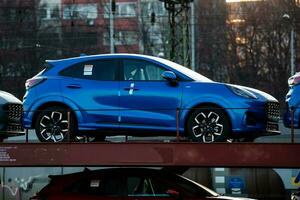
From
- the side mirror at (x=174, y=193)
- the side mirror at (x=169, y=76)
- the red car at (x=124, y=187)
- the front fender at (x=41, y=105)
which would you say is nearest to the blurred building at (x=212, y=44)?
the front fender at (x=41, y=105)

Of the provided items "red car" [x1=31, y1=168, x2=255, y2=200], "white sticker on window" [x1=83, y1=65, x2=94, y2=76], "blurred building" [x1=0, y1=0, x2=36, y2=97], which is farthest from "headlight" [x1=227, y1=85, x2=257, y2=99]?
"blurred building" [x1=0, y1=0, x2=36, y2=97]

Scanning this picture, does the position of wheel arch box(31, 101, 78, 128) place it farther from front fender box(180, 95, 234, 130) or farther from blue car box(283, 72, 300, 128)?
blue car box(283, 72, 300, 128)

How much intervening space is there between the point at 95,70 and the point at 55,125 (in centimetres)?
101

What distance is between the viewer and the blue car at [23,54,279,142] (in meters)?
8.83

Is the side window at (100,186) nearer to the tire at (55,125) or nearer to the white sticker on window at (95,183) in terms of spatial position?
the white sticker on window at (95,183)

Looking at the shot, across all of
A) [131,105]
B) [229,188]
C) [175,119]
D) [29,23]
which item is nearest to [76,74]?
[131,105]

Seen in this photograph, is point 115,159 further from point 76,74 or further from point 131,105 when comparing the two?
point 76,74

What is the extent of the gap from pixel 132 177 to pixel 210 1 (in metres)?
42.8

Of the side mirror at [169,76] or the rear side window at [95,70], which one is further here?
the rear side window at [95,70]

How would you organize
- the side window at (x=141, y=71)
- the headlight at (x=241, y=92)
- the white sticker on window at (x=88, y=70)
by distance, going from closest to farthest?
the headlight at (x=241, y=92)
the side window at (x=141, y=71)
the white sticker on window at (x=88, y=70)

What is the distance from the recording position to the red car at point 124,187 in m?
8.41

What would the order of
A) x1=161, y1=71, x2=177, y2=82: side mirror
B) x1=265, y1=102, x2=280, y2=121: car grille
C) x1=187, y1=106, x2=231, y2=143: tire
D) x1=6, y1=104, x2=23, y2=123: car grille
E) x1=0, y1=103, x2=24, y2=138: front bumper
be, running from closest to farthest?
1. x1=187, y1=106, x2=231, y2=143: tire
2. x1=161, y1=71, x2=177, y2=82: side mirror
3. x1=265, y1=102, x2=280, y2=121: car grille
4. x1=0, y1=103, x2=24, y2=138: front bumper
5. x1=6, y1=104, x2=23, y2=123: car grille

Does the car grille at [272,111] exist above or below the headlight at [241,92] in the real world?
below

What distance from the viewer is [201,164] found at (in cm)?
864
